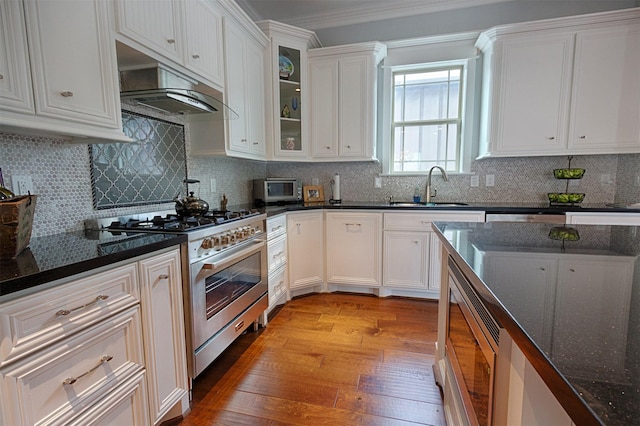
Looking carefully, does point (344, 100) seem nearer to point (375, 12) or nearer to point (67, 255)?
point (375, 12)

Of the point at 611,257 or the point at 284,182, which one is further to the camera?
the point at 284,182

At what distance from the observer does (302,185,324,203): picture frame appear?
131 inches

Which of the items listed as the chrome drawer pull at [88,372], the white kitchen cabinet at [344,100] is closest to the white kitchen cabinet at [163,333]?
the chrome drawer pull at [88,372]

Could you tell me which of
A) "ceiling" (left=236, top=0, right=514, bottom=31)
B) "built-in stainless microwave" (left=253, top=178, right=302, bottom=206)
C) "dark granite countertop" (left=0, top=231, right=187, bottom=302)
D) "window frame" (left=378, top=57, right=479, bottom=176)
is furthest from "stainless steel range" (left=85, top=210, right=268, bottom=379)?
"ceiling" (left=236, top=0, right=514, bottom=31)

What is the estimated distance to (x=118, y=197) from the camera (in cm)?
179

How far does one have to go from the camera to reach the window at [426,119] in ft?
10.5

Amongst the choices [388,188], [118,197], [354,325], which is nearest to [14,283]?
[118,197]

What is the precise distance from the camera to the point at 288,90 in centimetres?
306

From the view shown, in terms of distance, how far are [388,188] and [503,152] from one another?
113 centimetres

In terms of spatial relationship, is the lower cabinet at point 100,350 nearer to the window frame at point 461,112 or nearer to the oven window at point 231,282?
the oven window at point 231,282

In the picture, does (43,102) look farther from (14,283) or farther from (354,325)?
(354,325)

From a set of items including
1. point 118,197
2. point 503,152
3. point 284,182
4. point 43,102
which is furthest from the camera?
point 284,182

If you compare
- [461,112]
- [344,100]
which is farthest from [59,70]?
[461,112]

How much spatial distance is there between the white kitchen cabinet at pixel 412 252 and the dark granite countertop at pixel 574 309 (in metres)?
1.55
